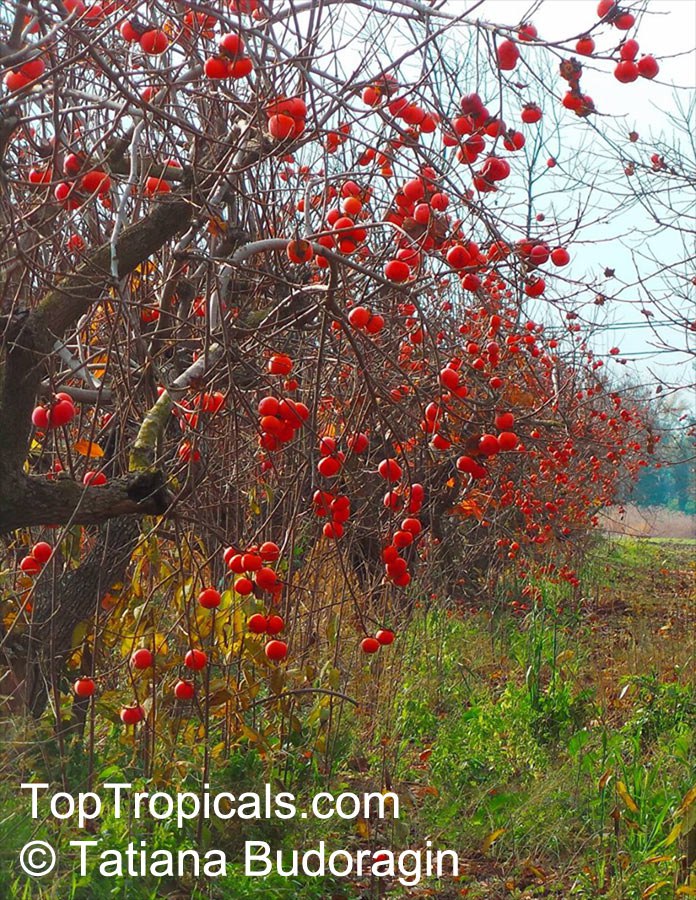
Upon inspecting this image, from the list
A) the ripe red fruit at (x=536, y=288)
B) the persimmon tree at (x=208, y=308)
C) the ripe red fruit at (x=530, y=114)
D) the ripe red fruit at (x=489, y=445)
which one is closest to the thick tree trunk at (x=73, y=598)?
the persimmon tree at (x=208, y=308)

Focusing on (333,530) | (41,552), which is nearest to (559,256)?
(333,530)

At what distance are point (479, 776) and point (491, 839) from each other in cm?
65

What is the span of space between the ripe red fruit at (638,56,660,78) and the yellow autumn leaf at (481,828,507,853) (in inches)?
91.3

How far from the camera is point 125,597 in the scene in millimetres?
3281

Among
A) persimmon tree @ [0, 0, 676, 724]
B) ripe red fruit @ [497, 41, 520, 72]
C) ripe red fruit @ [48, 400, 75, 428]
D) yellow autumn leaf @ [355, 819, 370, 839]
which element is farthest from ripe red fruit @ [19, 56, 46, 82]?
yellow autumn leaf @ [355, 819, 370, 839]

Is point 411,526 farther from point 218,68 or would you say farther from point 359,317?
point 218,68

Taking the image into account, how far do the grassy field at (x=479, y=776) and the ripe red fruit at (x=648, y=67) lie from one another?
1.86 m

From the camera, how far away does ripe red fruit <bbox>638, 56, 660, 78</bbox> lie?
1.96 metres

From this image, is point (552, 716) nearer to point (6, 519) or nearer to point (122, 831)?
point (122, 831)

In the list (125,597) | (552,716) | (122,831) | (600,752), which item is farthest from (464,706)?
(122,831)

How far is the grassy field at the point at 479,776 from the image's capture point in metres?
2.72

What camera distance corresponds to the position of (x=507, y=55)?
6.57 feet

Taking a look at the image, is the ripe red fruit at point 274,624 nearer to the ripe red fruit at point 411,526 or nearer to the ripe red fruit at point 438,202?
the ripe red fruit at point 411,526

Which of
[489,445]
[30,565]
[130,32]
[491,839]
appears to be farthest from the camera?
[491,839]
